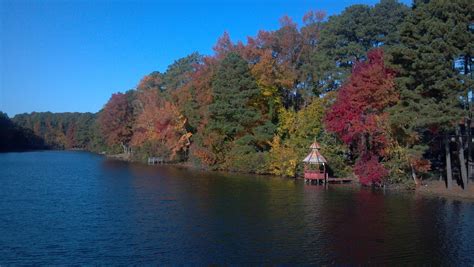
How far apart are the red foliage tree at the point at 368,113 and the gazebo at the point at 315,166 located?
8.23 ft

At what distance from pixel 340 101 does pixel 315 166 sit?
6.47m

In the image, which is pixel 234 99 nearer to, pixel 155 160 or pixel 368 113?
pixel 368 113

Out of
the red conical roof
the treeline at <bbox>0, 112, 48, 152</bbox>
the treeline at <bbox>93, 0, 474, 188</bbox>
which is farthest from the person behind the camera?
the treeline at <bbox>0, 112, 48, 152</bbox>

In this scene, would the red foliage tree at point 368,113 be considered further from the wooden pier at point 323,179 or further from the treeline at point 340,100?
the wooden pier at point 323,179

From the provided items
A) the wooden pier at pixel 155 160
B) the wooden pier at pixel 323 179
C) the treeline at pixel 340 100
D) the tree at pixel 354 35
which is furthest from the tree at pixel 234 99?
the wooden pier at pixel 155 160

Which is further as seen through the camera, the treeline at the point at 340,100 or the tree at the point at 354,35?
the tree at the point at 354,35

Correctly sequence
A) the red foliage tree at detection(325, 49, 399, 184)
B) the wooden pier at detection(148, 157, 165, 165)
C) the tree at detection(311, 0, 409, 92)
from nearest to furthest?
the red foliage tree at detection(325, 49, 399, 184) → the tree at detection(311, 0, 409, 92) → the wooden pier at detection(148, 157, 165, 165)

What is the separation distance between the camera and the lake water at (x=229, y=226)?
639 inches

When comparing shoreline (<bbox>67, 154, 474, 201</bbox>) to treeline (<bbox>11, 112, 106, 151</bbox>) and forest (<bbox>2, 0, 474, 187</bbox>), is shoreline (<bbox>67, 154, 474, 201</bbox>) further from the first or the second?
treeline (<bbox>11, 112, 106, 151</bbox>)

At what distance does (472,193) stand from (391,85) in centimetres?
899

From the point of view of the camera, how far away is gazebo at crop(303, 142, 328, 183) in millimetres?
37281

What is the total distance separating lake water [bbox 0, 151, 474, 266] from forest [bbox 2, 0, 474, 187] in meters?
4.96

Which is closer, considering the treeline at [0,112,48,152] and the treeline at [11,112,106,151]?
the treeline at [0,112,48,152]

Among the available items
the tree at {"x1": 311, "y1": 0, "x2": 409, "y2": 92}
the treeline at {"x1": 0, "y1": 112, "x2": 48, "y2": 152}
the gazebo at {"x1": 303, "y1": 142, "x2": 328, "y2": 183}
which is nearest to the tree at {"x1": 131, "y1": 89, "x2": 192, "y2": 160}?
the tree at {"x1": 311, "y1": 0, "x2": 409, "y2": 92}
